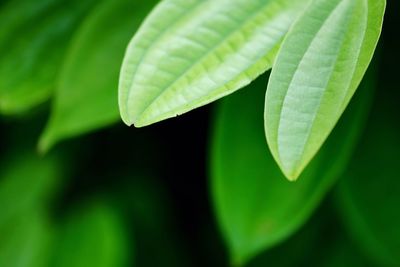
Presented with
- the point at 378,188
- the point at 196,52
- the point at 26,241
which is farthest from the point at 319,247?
the point at 196,52

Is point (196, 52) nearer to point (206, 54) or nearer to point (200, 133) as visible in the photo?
point (206, 54)

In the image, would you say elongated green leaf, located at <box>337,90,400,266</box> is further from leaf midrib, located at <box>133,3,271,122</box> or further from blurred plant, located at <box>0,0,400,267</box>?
leaf midrib, located at <box>133,3,271,122</box>

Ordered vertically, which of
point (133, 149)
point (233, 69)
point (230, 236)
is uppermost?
point (233, 69)

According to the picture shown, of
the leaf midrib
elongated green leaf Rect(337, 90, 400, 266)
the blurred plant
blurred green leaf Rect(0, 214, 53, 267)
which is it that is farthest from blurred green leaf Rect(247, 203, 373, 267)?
the leaf midrib

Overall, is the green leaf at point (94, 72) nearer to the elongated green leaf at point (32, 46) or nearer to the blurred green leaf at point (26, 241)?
the elongated green leaf at point (32, 46)

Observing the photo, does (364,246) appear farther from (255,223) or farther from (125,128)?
(125,128)

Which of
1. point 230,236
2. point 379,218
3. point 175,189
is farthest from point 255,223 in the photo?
point 175,189
